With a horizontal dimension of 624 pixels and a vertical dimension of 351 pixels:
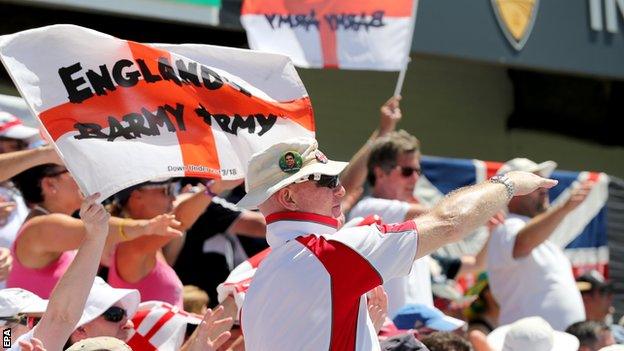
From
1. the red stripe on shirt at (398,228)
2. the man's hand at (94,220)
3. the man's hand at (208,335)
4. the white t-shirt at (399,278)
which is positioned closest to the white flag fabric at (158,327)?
the man's hand at (208,335)

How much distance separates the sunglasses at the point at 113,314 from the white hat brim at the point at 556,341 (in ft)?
5.74

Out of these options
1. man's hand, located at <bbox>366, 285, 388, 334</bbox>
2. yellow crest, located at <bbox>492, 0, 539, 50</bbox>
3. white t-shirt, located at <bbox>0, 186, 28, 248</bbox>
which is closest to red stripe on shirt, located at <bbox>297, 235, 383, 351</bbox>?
man's hand, located at <bbox>366, 285, 388, 334</bbox>

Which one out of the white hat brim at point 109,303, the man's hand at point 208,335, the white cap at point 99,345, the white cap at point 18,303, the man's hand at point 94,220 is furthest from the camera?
the white hat brim at point 109,303

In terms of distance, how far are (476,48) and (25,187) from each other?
6.50m

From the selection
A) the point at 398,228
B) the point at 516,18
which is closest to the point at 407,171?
the point at 398,228

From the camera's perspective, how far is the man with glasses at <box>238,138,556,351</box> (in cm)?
372

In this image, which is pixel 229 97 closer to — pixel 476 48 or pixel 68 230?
pixel 68 230

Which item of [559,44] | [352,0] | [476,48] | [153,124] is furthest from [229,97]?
[559,44]

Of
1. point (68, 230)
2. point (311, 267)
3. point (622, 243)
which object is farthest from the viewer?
point (622, 243)

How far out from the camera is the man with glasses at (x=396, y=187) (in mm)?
6439

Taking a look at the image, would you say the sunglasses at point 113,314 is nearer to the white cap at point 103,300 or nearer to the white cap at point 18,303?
the white cap at point 103,300

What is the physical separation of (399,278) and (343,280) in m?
2.56

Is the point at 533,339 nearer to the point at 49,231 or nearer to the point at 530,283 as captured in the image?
the point at 530,283

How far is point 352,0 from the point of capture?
7.50 m
